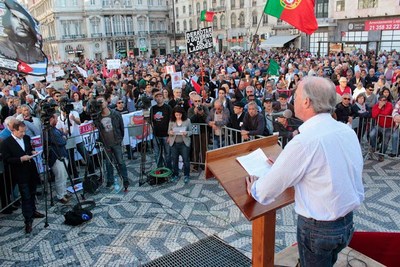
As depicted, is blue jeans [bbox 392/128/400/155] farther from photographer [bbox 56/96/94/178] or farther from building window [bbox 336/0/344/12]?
building window [bbox 336/0/344/12]

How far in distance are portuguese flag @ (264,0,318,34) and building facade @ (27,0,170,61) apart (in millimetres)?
56831

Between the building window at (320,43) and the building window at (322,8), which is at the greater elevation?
the building window at (322,8)

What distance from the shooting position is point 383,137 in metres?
7.43

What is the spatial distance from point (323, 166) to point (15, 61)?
4888 millimetres

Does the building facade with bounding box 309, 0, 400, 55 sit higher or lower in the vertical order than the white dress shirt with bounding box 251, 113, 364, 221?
higher

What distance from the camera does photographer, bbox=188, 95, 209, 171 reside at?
7262 millimetres

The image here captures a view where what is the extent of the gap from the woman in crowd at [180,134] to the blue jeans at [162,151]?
30cm

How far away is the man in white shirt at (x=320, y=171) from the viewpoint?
6.49 feet

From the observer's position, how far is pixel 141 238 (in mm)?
4887

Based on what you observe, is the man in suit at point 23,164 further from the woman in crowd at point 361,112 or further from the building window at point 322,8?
the building window at point 322,8

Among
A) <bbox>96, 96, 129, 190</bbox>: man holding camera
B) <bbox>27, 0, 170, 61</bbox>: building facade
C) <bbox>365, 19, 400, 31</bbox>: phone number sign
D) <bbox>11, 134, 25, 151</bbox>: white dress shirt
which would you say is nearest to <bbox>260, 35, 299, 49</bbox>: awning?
<bbox>365, 19, 400, 31</bbox>: phone number sign

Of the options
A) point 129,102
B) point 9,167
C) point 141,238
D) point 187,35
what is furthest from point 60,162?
point 187,35

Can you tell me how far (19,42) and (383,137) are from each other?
23.7ft


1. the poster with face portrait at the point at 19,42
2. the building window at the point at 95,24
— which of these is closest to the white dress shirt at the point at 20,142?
the poster with face portrait at the point at 19,42
